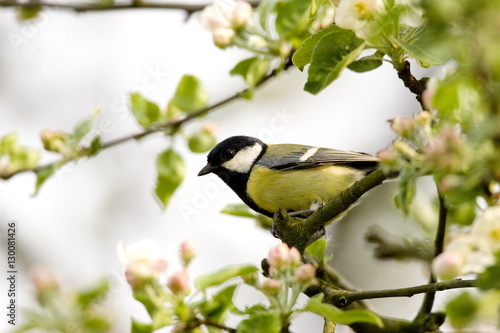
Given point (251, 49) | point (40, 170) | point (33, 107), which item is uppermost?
point (251, 49)

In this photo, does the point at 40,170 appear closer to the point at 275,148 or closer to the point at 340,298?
the point at 340,298

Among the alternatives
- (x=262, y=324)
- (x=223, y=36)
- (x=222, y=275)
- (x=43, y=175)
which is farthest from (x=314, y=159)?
(x=262, y=324)

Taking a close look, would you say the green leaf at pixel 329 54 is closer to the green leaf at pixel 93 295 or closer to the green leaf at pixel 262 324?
the green leaf at pixel 262 324

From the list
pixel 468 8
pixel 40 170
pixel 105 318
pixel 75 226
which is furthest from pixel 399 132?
pixel 75 226

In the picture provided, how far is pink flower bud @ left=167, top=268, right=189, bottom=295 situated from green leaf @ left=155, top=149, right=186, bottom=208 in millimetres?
854

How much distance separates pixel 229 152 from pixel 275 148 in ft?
0.81

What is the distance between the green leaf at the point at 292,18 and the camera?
2021 mm

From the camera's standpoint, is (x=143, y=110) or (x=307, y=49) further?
(x=143, y=110)

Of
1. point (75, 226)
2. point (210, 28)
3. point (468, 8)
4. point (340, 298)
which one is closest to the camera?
point (468, 8)

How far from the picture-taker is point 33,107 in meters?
5.81

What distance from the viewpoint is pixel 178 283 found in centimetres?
150

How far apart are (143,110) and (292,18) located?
694mm

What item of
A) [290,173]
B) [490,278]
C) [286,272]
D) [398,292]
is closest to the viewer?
[490,278]

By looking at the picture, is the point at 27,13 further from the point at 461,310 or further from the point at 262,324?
the point at 461,310
